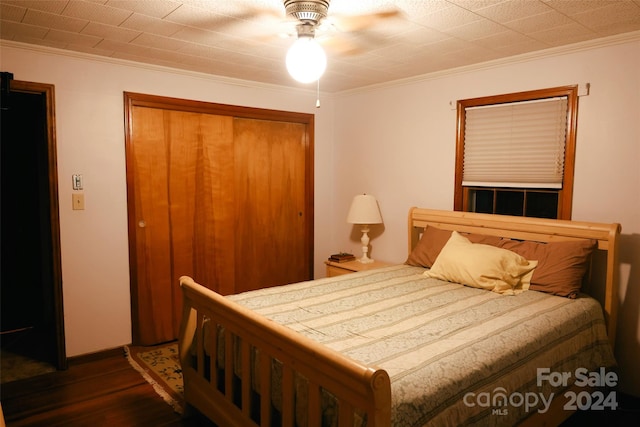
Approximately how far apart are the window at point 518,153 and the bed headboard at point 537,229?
167 millimetres

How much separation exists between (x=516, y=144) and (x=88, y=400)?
131 inches

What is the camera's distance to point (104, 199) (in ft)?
10.3

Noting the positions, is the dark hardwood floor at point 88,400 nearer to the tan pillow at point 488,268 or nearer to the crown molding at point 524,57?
the tan pillow at point 488,268

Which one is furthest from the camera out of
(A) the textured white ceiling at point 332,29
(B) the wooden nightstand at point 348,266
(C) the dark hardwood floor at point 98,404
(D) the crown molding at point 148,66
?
(B) the wooden nightstand at point 348,266

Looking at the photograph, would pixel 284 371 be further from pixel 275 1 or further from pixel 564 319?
pixel 275 1

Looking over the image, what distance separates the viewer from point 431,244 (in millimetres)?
3260

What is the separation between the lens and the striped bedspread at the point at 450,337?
5.17 ft

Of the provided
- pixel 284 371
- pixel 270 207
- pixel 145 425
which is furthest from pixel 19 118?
pixel 284 371

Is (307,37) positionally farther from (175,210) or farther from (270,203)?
(270,203)

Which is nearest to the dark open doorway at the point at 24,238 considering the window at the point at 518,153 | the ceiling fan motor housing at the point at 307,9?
the ceiling fan motor housing at the point at 307,9

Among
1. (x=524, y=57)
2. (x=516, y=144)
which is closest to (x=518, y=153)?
(x=516, y=144)

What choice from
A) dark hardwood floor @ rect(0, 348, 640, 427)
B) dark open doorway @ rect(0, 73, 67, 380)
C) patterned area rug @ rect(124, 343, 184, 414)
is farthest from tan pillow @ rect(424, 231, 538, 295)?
dark open doorway @ rect(0, 73, 67, 380)

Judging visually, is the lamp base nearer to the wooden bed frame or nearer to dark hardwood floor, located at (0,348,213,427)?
the wooden bed frame

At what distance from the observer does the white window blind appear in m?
2.93
